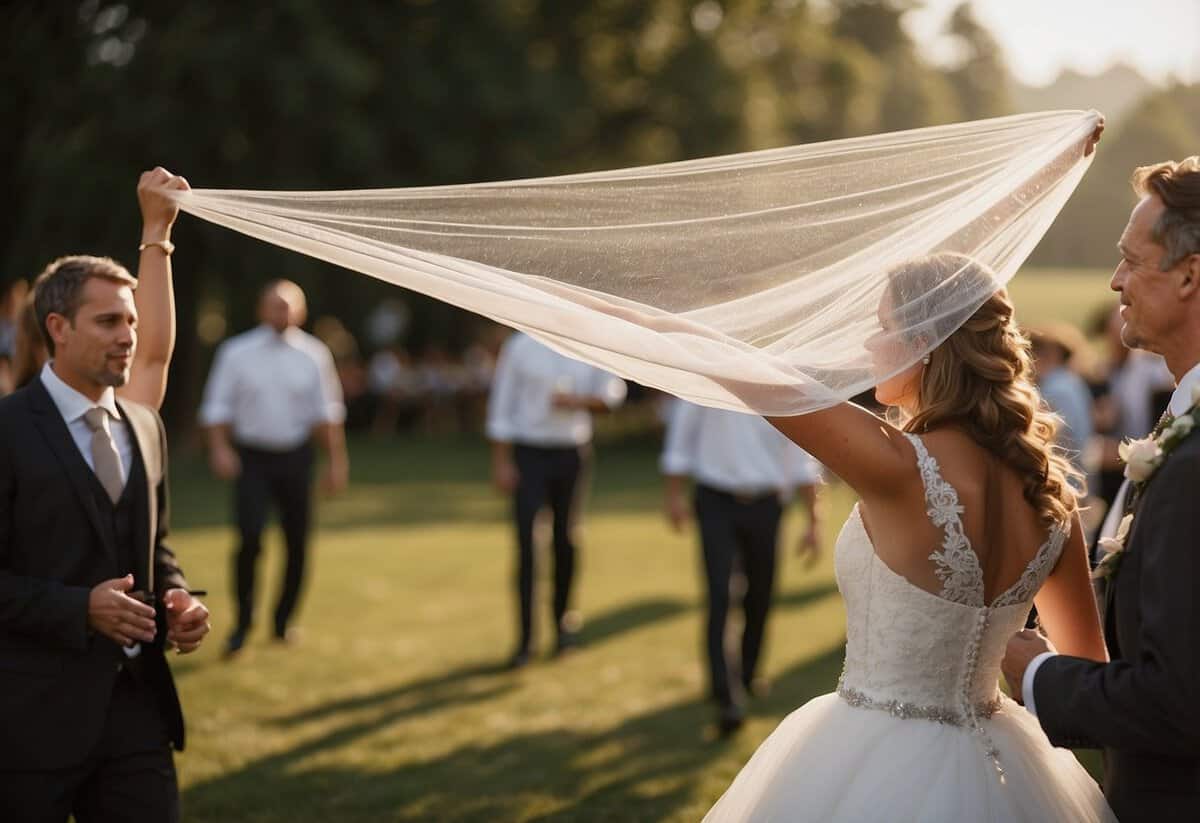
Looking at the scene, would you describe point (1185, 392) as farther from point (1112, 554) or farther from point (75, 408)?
point (75, 408)

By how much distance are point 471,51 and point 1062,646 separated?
83.7 feet

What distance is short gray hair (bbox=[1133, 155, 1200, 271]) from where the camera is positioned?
9.59ft

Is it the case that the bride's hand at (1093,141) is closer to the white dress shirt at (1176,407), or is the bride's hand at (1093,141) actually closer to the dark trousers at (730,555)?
the white dress shirt at (1176,407)

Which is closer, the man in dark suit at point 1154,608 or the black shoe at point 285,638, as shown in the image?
the man in dark suit at point 1154,608

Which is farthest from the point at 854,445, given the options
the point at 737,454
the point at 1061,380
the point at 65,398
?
the point at 1061,380

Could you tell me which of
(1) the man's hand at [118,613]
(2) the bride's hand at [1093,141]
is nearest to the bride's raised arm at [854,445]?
(2) the bride's hand at [1093,141]

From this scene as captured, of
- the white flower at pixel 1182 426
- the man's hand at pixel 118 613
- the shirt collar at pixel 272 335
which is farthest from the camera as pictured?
the shirt collar at pixel 272 335

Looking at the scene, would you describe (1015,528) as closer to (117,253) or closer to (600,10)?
(117,253)

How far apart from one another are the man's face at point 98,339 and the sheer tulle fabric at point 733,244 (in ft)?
1.36

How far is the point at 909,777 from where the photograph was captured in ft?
10.7

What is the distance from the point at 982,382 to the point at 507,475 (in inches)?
285

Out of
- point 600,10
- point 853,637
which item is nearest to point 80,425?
point 853,637

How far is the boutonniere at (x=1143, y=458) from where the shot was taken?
282 centimetres

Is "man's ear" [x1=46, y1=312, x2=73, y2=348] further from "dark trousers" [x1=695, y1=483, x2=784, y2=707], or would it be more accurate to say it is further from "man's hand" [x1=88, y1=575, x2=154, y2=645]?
"dark trousers" [x1=695, y1=483, x2=784, y2=707]
